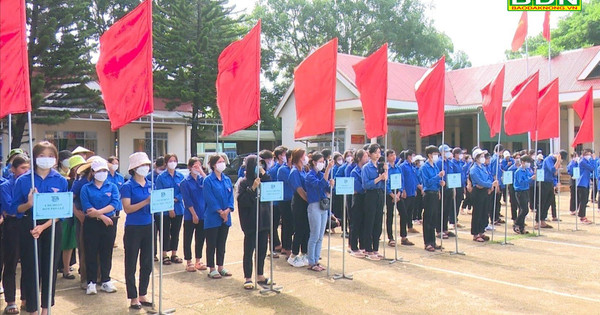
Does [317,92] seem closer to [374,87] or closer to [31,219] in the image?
[374,87]

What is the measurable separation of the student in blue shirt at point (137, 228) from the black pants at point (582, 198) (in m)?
10.6

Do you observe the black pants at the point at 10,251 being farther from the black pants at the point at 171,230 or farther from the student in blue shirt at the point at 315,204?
the student in blue shirt at the point at 315,204

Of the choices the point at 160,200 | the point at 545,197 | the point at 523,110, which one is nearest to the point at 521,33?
the point at 545,197

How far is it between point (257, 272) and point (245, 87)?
2.28 meters

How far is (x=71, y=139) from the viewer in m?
24.6

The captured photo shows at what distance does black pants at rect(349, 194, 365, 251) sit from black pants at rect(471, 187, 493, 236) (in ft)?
→ 8.22

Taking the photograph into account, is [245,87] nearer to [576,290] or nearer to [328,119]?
[328,119]

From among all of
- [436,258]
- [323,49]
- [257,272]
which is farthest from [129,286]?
[436,258]

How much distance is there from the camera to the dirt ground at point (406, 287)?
565cm

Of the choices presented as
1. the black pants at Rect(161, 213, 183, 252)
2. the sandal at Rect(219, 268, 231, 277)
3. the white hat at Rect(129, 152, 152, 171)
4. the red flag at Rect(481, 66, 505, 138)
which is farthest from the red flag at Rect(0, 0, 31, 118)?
the red flag at Rect(481, 66, 505, 138)

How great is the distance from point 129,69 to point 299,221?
345 cm

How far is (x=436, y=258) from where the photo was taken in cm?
824

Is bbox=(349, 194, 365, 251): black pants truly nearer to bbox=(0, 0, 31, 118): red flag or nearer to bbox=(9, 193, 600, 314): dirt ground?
bbox=(9, 193, 600, 314): dirt ground

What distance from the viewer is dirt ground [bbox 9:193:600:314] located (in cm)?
565
